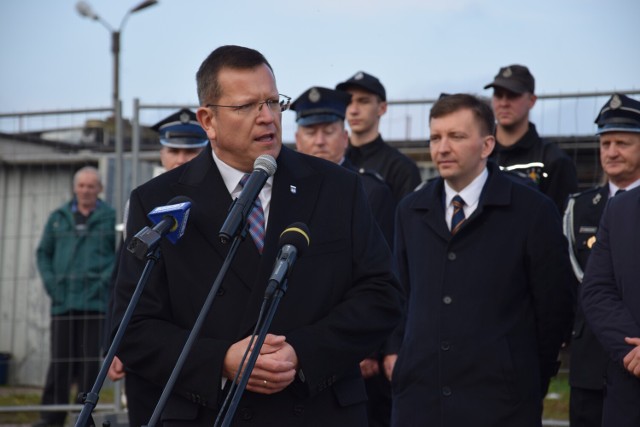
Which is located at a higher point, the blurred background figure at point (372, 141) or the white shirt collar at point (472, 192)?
the blurred background figure at point (372, 141)

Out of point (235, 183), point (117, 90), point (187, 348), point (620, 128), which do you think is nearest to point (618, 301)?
point (620, 128)

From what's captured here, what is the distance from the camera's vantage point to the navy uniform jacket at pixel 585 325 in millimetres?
6980

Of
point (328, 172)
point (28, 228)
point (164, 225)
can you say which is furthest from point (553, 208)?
point (28, 228)

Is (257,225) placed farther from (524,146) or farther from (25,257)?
(25,257)

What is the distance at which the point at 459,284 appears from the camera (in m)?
6.68

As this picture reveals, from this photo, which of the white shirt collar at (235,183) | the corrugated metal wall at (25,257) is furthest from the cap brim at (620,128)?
the corrugated metal wall at (25,257)

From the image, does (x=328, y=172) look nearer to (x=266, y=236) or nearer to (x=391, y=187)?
(x=266, y=236)

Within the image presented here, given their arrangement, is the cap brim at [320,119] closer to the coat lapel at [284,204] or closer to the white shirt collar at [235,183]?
the coat lapel at [284,204]

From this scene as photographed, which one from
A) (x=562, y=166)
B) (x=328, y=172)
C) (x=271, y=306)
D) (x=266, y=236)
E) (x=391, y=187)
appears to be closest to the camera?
(x=271, y=306)

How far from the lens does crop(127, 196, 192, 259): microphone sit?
417 centimetres

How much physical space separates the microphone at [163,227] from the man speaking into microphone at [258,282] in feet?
0.67

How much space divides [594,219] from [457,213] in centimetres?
110

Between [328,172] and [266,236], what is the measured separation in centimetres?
49

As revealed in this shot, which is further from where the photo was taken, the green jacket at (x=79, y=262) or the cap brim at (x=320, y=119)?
the green jacket at (x=79, y=262)
